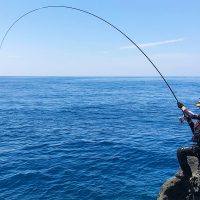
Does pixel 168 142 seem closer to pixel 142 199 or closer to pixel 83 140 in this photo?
pixel 83 140

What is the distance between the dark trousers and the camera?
10092 millimetres

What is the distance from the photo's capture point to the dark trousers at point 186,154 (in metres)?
10.1

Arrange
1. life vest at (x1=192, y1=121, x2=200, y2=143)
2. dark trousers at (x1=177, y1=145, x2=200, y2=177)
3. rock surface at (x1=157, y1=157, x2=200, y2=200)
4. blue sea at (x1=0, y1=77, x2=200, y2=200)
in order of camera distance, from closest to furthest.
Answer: life vest at (x1=192, y1=121, x2=200, y2=143) < dark trousers at (x1=177, y1=145, x2=200, y2=177) < rock surface at (x1=157, y1=157, x2=200, y2=200) < blue sea at (x1=0, y1=77, x2=200, y2=200)

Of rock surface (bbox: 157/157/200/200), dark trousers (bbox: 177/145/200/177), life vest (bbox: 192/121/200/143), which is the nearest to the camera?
life vest (bbox: 192/121/200/143)

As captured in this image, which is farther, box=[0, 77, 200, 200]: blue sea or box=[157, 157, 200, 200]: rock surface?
box=[0, 77, 200, 200]: blue sea

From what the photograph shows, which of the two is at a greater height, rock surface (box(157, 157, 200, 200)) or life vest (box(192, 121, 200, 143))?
life vest (box(192, 121, 200, 143))

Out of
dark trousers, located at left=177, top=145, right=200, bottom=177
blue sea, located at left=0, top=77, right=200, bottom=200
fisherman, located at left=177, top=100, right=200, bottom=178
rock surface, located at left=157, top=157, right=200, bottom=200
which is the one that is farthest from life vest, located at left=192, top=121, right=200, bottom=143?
blue sea, located at left=0, top=77, right=200, bottom=200

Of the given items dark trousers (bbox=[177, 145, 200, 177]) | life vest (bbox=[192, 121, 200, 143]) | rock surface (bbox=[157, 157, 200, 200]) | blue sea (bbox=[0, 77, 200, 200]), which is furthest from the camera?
blue sea (bbox=[0, 77, 200, 200])

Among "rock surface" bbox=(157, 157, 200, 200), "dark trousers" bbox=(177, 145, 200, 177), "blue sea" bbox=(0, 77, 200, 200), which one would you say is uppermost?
"dark trousers" bbox=(177, 145, 200, 177)

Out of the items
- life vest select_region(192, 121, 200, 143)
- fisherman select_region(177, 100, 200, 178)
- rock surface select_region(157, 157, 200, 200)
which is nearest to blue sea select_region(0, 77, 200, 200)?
rock surface select_region(157, 157, 200, 200)

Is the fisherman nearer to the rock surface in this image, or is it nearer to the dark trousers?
the dark trousers

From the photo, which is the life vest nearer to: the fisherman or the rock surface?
the fisherman

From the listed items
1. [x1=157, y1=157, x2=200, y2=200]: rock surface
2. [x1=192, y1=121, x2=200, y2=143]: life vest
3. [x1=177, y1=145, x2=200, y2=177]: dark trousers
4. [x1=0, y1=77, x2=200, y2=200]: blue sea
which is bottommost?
[x1=0, y1=77, x2=200, y2=200]: blue sea

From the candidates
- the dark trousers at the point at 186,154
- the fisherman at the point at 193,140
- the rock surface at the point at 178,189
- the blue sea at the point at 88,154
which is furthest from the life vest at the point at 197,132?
the blue sea at the point at 88,154
